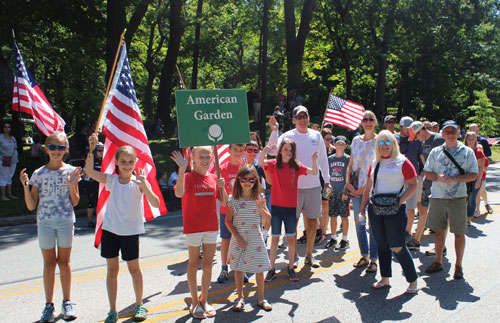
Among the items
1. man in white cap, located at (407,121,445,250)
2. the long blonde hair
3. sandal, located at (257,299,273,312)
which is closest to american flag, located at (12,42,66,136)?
sandal, located at (257,299,273,312)

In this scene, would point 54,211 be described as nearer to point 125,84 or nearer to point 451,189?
point 125,84

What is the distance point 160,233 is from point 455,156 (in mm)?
5877

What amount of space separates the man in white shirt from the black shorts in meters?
2.64

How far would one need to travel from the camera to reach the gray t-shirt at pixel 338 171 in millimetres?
8102

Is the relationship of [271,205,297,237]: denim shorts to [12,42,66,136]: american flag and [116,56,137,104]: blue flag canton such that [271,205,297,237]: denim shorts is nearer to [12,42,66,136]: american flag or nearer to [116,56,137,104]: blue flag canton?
[116,56,137,104]: blue flag canton

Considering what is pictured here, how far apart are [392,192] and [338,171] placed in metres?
2.45

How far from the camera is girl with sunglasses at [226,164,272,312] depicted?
5.24 m

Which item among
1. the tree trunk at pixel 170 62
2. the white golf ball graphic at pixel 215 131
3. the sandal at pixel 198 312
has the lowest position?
the sandal at pixel 198 312

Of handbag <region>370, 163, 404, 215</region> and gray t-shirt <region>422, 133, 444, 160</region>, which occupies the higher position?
gray t-shirt <region>422, 133, 444, 160</region>

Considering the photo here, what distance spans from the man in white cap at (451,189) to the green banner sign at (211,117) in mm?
2946

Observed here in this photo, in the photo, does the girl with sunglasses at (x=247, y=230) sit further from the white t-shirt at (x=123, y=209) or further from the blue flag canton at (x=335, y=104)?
the blue flag canton at (x=335, y=104)

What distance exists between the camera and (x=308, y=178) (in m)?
6.84

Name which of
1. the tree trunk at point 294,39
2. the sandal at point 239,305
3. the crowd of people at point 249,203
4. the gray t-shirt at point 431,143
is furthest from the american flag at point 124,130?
the tree trunk at point 294,39

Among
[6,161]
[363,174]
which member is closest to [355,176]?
[363,174]
